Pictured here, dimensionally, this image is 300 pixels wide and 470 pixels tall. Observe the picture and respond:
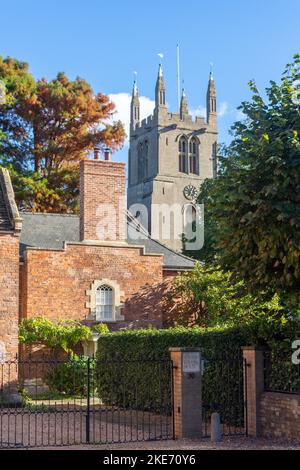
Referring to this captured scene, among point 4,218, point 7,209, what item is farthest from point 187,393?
point 7,209

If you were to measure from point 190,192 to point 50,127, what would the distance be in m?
57.4

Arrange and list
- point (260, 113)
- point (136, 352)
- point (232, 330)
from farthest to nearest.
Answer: point (136, 352), point (232, 330), point (260, 113)

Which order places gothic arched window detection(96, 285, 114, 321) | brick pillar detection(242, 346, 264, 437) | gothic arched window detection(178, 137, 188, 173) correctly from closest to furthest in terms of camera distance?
brick pillar detection(242, 346, 264, 437), gothic arched window detection(96, 285, 114, 321), gothic arched window detection(178, 137, 188, 173)

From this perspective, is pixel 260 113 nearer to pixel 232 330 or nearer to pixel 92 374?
pixel 232 330

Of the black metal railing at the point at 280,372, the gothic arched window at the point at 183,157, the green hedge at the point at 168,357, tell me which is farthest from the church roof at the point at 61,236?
the gothic arched window at the point at 183,157

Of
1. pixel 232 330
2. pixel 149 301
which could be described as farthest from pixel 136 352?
pixel 149 301

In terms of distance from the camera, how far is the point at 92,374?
25.1 metres

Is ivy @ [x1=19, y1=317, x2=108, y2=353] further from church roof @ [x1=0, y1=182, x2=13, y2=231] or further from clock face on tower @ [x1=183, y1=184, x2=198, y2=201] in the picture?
clock face on tower @ [x1=183, y1=184, x2=198, y2=201]

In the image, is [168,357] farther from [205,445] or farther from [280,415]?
[205,445]

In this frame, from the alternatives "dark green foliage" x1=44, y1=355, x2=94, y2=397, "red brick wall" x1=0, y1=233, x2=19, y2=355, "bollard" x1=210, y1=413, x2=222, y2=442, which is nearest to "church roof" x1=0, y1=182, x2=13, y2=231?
"red brick wall" x1=0, y1=233, x2=19, y2=355

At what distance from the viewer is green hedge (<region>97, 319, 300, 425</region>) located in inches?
679

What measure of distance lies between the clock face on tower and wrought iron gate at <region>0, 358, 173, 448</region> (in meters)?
75.5

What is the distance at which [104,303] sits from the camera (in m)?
28.6

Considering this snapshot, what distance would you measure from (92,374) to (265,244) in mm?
11767
